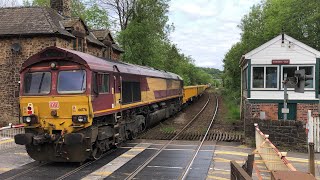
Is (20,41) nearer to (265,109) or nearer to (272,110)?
(265,109)

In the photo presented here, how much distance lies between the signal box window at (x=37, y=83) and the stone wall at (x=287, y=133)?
301 inches

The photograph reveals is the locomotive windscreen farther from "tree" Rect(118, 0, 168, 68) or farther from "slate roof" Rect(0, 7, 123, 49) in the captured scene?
"tree" Rect(118, 0, 168, 68)

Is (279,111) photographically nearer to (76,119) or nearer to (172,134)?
(172,134)

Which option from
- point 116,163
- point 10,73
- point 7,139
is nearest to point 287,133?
point 116,163

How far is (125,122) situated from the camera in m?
14.4

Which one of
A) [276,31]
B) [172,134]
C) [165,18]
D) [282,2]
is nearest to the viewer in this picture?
[172,134]

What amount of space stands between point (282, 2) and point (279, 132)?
82.0 feet

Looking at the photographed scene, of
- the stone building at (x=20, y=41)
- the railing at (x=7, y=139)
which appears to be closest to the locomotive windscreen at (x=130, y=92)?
the railing at (x=7, y=139)

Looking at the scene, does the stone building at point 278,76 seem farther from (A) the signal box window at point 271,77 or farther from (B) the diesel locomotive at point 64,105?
(B) the diesel locomotive at point 64,105

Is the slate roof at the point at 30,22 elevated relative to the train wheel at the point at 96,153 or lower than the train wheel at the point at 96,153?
elevated

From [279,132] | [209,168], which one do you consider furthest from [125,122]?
[279,132]

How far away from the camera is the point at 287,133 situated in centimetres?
1362

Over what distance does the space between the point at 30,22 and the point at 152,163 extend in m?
14.9

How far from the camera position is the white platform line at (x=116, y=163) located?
32.4 feet
